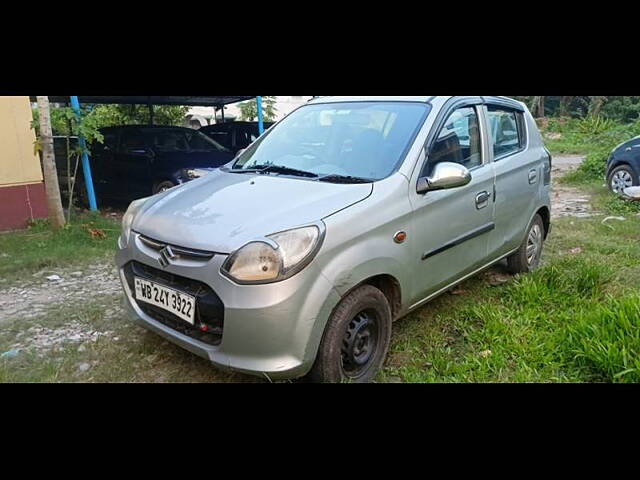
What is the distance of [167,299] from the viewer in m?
2.38

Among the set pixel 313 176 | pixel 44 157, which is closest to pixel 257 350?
pixel 313 176

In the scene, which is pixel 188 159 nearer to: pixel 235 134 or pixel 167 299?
pixel 235 134

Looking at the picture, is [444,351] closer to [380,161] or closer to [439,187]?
[439,187]

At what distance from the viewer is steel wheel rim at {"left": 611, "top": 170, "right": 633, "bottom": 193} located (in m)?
7.72

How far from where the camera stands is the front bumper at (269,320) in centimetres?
211

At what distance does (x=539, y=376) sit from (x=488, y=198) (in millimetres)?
1293

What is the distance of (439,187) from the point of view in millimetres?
2760

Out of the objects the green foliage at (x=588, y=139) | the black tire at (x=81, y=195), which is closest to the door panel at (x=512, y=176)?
the black tire at (x=81, y=195)

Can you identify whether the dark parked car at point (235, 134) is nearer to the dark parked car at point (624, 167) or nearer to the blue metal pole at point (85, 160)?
the blue metal pole at point (85, 160)

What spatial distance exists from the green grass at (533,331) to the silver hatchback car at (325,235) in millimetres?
337

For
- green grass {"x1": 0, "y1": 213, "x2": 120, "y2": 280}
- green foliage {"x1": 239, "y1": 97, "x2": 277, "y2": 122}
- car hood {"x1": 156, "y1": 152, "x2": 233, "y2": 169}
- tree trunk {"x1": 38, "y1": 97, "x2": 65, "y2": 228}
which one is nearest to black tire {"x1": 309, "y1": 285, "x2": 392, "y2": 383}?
green grass {"x1": 0, "y1": 213, "x2": 120, "y2": 280}

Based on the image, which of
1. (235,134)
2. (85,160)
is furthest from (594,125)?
(85,160)

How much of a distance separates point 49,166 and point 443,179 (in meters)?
4.85

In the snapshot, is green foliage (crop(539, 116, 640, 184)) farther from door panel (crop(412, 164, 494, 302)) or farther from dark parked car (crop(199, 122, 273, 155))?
door panel (crop(412, 164, 494, 302))
